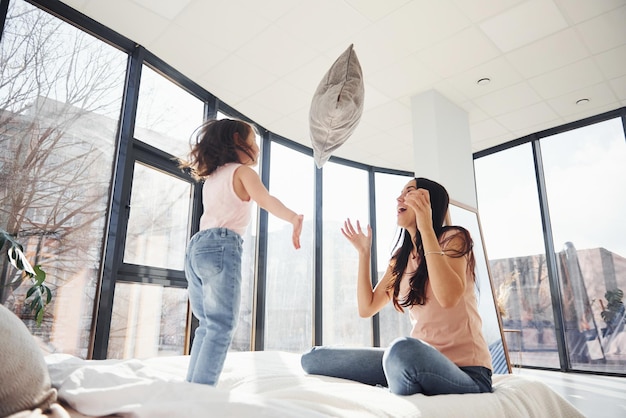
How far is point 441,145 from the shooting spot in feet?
12.5

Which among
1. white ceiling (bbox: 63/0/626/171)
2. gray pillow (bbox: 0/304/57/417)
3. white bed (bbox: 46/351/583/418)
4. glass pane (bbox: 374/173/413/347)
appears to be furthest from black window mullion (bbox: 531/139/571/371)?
gray pillow (bbox: 0/304/57/417)

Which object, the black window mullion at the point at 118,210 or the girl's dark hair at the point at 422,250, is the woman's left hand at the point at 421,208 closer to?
the girl's dark hair at the point at 422,250

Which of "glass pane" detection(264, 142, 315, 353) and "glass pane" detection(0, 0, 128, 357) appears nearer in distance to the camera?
"glass pane" detection(0, 0, 128, 357)

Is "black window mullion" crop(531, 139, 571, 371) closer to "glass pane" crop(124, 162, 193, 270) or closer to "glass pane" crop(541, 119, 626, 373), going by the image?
"glass pane" crop(541, 119, 626, 373)

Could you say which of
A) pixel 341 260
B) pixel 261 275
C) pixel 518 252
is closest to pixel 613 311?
pixel 518 252

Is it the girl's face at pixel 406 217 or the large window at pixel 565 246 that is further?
the large window at pixel 565 246

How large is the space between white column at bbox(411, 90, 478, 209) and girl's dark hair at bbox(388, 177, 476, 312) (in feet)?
7.12

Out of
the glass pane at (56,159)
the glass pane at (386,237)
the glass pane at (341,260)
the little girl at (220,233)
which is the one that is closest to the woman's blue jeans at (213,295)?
the little girl at (220,233)

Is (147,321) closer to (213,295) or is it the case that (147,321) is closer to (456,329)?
(213,295)

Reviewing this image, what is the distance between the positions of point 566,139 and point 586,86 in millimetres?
939

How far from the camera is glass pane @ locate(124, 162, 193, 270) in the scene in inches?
124

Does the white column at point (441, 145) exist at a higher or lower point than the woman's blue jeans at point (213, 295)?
higher

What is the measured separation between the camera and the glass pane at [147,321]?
2.96 m

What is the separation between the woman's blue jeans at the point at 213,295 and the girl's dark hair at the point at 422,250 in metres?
0.60
